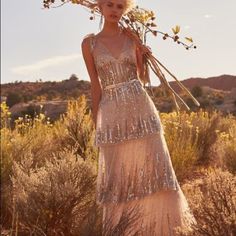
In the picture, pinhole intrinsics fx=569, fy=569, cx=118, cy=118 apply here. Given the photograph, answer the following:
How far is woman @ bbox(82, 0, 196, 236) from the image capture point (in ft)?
12.9

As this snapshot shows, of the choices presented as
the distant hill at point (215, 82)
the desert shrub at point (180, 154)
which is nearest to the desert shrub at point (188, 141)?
the desert shrub at point (180, 154)

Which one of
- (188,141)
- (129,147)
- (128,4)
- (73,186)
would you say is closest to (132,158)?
(129,147)

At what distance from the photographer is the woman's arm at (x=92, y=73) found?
4160 mm

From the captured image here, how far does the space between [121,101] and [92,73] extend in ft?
1.15

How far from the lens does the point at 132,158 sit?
13.1ft

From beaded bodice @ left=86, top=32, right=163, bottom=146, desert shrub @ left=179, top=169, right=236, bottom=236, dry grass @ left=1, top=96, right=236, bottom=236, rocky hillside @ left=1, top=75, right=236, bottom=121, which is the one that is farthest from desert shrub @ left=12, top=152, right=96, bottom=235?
rocky hillside @ left=1, top=75, right=236, bottom=121

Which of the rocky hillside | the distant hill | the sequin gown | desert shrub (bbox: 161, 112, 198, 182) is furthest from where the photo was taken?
the distant hill

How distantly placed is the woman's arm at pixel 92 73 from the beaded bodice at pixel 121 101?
49mm

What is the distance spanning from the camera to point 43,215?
4.62m

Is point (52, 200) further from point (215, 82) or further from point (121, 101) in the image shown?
point (215, 82)

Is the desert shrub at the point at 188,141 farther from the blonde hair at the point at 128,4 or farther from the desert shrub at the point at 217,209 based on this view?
the desert shrub at the point at 217,209

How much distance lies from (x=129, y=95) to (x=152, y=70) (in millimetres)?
398

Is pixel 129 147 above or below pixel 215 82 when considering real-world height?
below

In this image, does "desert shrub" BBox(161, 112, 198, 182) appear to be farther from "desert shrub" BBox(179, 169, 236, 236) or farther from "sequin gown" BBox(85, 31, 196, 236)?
"desert shrub" BBox(179, 169, 236, 236)
